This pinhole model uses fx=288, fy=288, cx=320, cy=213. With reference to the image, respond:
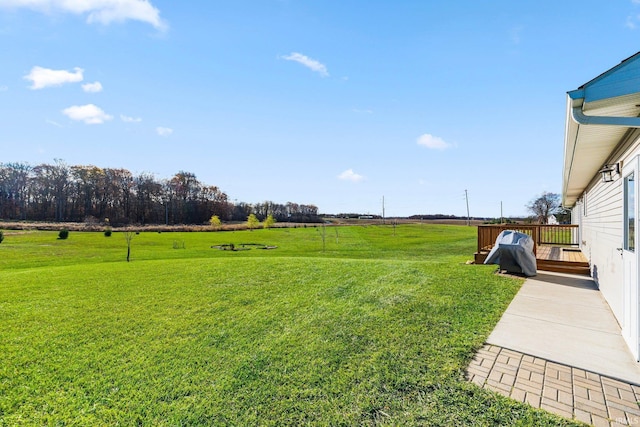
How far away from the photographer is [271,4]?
7.84 m

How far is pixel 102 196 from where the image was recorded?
143 feet

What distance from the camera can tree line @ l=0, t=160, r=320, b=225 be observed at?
131ft

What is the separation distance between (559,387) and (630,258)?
1989 millimetres

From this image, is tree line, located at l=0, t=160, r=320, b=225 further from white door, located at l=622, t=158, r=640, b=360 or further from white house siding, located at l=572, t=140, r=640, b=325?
white door, located at l=622, t=158, r=640, b=360

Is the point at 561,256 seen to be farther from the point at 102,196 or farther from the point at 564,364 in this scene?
the point at 102,196

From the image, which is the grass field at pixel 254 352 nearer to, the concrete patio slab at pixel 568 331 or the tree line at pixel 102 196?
the concrete patio slab at pixel 568 331

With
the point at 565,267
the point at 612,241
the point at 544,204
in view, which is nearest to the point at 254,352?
the point at 612,241

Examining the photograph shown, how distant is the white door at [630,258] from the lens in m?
3.09

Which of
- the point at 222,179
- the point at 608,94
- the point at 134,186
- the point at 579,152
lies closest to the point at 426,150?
the point at 579,152

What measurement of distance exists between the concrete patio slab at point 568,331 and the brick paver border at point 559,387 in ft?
0.62

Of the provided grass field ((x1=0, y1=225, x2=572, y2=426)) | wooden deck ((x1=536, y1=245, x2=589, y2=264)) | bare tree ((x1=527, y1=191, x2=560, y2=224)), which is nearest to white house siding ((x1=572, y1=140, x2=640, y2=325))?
grass field ((x1=0, y1=225, x2=572, y2=426))

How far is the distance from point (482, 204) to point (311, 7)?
57.7 m

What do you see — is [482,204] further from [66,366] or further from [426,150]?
[66,366]

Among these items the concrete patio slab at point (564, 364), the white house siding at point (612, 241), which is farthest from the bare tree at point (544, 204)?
the concrete patio slab at point (564, 364)
